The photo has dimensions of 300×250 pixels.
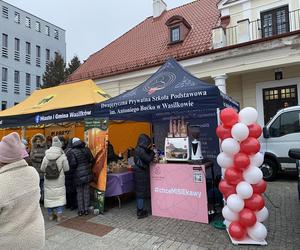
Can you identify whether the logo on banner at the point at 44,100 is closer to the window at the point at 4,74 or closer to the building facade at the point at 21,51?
the building facade at the point at 21,51

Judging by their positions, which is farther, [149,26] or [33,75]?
[33,75]

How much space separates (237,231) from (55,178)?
12.0 feet

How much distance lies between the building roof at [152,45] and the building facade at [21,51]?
62.5 ft

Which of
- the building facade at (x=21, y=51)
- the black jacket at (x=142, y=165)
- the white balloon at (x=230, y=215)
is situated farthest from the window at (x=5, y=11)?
the white balloon at (x=230, y=215)

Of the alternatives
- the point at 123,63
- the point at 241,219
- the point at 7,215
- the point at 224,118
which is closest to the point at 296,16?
the point at 123,63

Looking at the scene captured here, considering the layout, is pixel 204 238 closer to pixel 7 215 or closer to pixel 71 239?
pixel 71 239

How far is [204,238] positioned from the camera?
472cm

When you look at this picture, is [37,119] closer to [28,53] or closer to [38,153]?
[38,153]

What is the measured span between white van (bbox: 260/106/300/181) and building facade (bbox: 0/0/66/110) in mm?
32169

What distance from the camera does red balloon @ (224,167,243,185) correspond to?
452cm

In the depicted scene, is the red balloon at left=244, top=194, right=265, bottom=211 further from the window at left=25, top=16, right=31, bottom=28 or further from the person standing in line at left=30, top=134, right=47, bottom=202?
the window at left=25, top=16, right=31, bottom=28

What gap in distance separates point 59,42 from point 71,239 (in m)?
43.1

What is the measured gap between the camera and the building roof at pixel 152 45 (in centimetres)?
1446

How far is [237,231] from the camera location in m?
4.44
